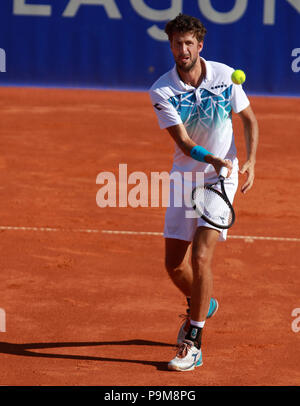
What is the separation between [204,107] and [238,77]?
310 millimetres

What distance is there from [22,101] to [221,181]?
12.8 m

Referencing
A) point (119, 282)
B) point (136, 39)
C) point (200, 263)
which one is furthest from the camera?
point (136, 39)

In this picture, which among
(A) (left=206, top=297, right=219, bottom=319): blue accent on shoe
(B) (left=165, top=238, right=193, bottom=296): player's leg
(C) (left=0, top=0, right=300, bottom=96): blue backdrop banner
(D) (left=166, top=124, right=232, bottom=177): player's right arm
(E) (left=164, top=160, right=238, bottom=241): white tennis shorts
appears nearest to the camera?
(D) (left=166, top=124, right=232, bottom=177): player's right arm

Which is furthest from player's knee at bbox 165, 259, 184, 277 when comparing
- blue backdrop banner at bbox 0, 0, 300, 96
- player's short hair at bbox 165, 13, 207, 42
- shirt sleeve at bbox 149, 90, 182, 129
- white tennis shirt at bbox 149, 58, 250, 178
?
blue backdrop banner at bbox 0, 0, 300, 96

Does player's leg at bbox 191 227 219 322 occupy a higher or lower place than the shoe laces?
higher

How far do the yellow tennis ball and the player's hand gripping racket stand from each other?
2.23ft

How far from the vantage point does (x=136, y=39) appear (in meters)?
17.5

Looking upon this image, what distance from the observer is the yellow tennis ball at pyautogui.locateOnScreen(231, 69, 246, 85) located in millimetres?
5320

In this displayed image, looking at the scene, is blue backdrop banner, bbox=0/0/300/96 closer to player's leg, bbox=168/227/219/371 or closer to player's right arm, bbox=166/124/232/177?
player's right arm, bbox=166/124/232/177

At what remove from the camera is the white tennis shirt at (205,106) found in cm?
545

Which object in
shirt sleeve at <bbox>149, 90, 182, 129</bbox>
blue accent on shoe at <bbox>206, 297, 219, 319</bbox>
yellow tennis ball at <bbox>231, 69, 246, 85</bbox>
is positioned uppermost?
yellow tennis ball at <bbox>231, 69, 246, 85</bbox>

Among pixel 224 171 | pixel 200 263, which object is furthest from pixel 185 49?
pixel 200 263

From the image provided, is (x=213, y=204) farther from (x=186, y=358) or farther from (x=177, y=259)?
(x=186, y=358)

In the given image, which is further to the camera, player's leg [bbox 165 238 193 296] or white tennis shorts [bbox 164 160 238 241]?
player's leg [bbox 165 238 193 296]
